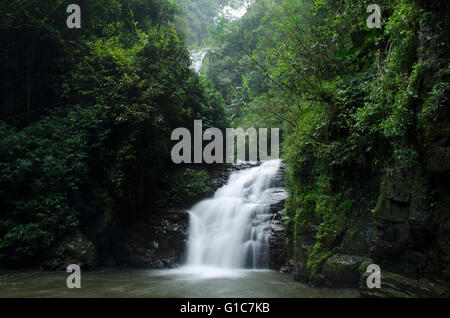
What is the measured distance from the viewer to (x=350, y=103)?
6.37 meters

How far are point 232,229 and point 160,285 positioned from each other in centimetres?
360

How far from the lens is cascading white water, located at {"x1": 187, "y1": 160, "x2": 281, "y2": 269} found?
30.5 ft

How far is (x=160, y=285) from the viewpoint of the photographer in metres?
7.19

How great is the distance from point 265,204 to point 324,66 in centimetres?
517

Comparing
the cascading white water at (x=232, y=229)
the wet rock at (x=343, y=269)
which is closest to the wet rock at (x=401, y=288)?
the wet rock at (x=343, y=269)

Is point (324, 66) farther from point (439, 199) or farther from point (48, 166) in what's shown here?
point (48, 166)

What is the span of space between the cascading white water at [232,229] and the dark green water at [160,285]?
0.82 m

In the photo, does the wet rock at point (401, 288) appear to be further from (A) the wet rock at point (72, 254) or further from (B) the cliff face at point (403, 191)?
(A) the wet rock at point (72, 254)

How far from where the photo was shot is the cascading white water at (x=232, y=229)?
30.5 ft

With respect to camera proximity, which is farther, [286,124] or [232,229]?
[232,229]

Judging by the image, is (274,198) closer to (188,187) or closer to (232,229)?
(232,229)

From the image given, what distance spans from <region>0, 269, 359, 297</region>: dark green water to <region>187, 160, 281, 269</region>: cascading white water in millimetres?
816

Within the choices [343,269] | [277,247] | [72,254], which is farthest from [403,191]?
[72,254]
